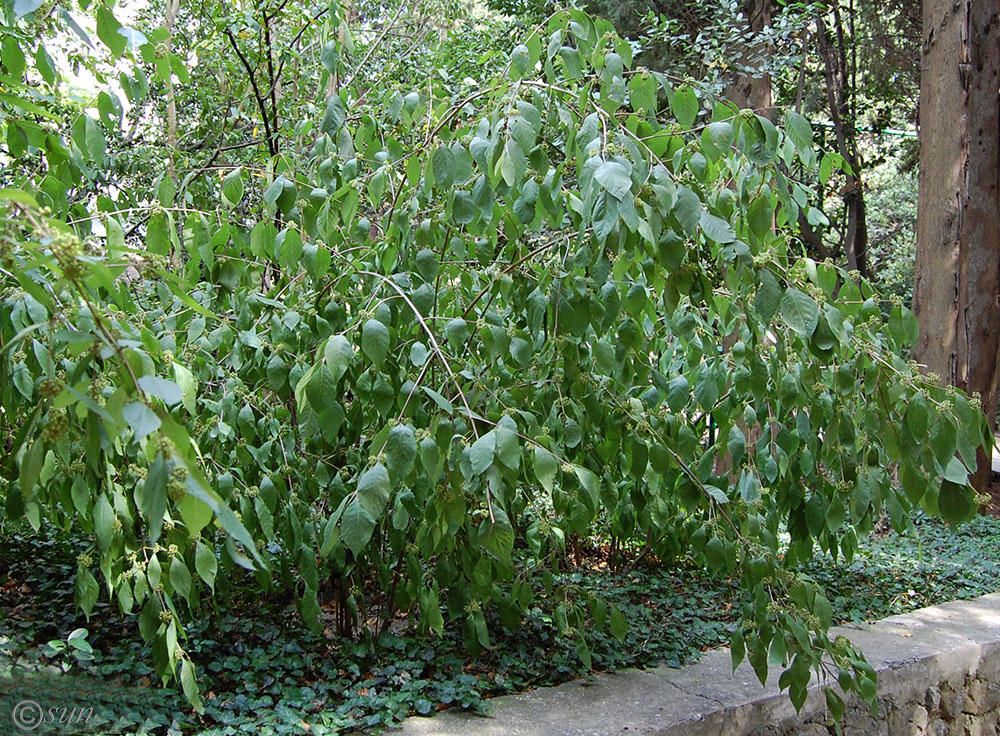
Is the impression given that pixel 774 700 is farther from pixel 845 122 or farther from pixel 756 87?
pixel 845 122

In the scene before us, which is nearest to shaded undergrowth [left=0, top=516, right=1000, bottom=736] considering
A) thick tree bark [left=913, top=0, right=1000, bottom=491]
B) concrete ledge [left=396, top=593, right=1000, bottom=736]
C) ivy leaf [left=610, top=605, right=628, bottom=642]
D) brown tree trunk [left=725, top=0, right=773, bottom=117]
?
concrete ledge [left=396, top=593, right=1000, bottom=736]

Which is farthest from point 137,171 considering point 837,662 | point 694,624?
point 837,662

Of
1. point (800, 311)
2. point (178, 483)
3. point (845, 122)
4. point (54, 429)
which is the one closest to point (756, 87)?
point (845, 122)

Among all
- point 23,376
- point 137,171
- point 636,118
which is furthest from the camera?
point 137,171

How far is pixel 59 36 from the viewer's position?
23.8 feet

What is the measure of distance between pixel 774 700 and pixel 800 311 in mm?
1508

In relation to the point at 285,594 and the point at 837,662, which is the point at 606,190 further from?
the point at 285,594

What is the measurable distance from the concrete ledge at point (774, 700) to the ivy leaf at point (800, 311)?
1.31 meters

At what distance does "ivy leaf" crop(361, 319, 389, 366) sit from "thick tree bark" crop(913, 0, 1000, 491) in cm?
534

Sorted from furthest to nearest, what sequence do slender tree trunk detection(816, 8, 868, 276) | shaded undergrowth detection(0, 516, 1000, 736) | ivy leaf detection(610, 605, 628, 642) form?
slender tree trunk detection(816, 8, 868, 276)
ivy leaf detection(610, 605, 628, 642)
shaded undergrowth detection(0, 516, 1000, 736)

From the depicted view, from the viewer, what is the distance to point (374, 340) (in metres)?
1.96

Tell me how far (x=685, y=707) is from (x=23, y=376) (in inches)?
81.0

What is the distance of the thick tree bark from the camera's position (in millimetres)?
5992

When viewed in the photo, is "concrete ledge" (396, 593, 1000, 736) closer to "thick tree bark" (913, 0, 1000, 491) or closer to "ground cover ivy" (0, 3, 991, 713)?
"ground cover ivy" (0, 3, 991, 713)
